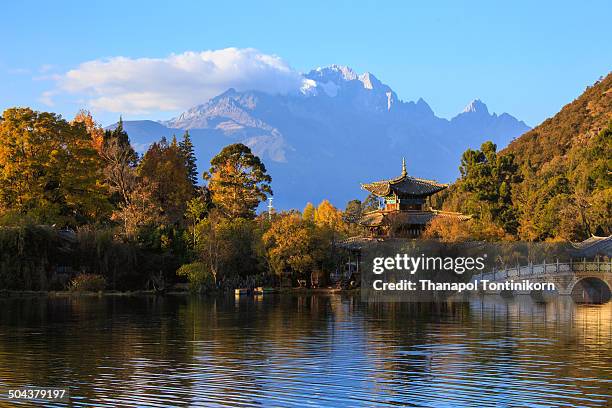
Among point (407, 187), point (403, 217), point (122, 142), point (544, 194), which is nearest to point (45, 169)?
point (122, 142)

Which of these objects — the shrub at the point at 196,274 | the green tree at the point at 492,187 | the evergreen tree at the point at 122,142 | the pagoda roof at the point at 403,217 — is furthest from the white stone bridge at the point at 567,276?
the evergreen tree at the point at 122,142

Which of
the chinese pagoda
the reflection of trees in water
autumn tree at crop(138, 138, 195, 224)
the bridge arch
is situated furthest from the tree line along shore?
the reflection of trees in water

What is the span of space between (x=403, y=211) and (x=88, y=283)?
3145 centimetres

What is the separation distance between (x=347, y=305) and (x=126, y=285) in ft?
62.7

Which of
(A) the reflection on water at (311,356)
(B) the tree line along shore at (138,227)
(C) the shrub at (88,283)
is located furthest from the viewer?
(B) the tree line along shore at (138,227)

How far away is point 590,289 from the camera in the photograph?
207 ft

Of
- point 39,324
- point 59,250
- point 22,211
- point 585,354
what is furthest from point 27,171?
point 585,354

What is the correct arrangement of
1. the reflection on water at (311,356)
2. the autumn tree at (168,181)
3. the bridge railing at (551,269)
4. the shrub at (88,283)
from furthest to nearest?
the autumn tree at (168,181)
the shrub at (88,283)
the bridge railing at (551,269)
the reflection on water at (311,356)

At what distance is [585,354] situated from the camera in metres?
25.8

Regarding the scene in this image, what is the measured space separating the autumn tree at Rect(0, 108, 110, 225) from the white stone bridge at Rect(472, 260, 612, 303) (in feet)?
97.1

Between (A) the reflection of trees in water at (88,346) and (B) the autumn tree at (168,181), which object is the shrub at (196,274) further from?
(A) the reflection of trees in water at (88,346)

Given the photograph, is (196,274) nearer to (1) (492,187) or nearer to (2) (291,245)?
(2) (291,245)

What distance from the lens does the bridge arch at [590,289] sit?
61.2m

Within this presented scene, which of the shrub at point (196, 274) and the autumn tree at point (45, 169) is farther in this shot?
the autumn tree at point (45, 169)
